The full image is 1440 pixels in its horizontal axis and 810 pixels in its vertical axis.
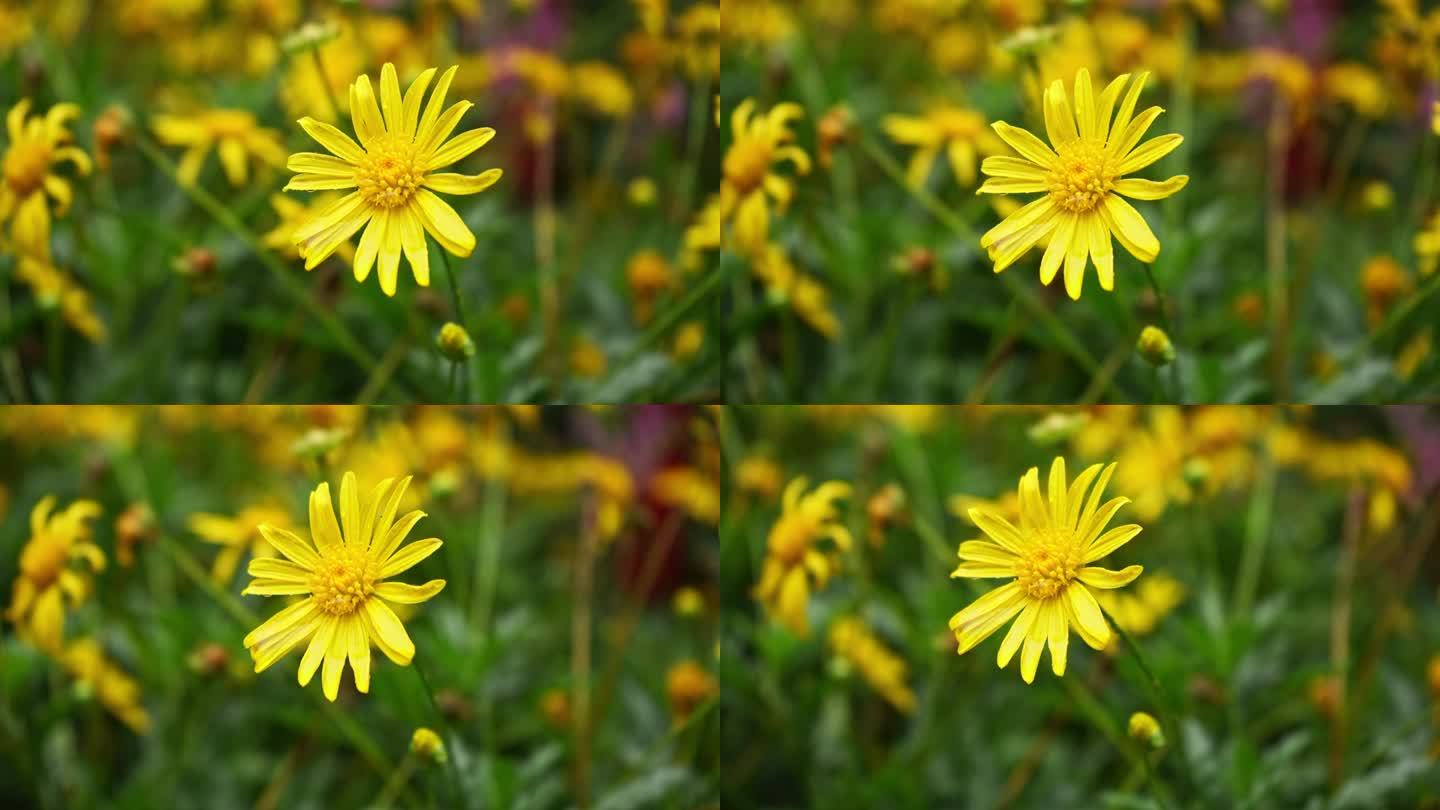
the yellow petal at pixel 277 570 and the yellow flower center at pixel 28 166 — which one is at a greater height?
the yellow flower center at pixel 28 166

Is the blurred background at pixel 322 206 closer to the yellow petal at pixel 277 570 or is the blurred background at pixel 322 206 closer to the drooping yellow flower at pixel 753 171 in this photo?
the drooping yellow flower at pixel 753 171

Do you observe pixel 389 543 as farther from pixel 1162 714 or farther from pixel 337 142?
pixel 1162 714

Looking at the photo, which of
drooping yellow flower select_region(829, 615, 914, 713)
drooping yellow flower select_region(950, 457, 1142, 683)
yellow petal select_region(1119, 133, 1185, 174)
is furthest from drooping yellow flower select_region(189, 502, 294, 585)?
yellow petal select_region(1119, 133, 1185, 174)

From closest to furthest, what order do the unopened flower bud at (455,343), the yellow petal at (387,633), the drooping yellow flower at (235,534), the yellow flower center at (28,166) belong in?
the yellow petal at (387,633) → the unopened flower bud at (455,343) → the yellow flower center at (28,166) → the drooping yellow flower at (235,534)

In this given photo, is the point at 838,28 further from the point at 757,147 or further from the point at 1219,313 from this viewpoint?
the point at 1219,313

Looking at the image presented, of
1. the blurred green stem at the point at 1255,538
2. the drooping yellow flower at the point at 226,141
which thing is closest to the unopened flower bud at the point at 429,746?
the drooping yellow flower at the point at 226,141

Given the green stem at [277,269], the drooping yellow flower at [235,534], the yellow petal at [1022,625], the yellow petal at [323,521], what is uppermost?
the green stem at [277,269]

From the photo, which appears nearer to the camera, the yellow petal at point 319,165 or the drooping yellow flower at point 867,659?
the yellow petal at point 319,165

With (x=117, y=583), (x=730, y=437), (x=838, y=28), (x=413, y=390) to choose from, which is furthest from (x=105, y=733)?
(x=838, y=28)
